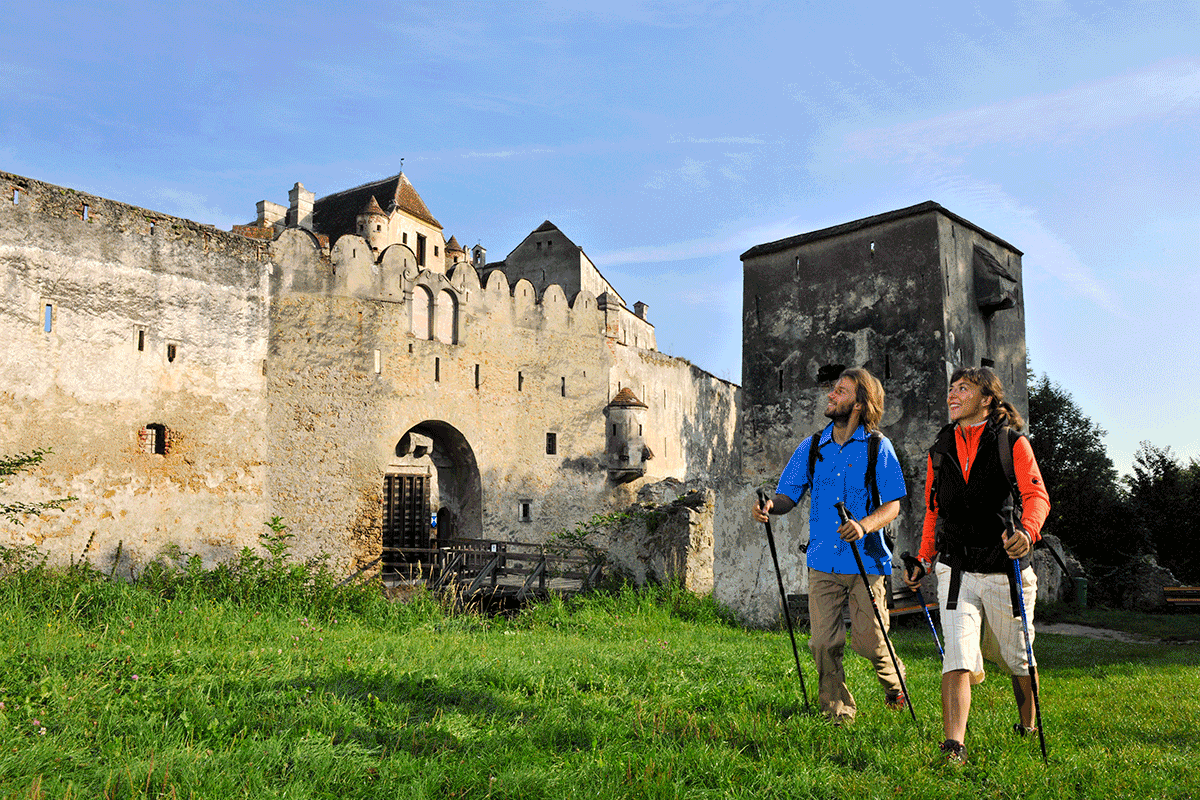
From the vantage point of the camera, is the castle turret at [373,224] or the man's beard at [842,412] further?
the castle turret at [373,224]

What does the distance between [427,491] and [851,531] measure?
58.6 feet

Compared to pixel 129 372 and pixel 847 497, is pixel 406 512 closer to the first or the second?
pixel 129 372

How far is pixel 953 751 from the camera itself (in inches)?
139

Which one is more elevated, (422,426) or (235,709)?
(422,426)

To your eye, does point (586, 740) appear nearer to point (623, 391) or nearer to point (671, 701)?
point (671, 701)

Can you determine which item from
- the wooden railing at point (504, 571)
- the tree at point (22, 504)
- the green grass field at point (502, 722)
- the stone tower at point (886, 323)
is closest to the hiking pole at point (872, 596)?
the green grass field at point (502, 722)

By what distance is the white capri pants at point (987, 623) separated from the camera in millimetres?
3787

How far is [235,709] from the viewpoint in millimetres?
4230

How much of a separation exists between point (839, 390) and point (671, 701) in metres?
2.04

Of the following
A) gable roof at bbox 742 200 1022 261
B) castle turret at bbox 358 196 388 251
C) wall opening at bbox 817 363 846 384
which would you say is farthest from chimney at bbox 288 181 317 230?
wall opening at bbox 817 363 846 384

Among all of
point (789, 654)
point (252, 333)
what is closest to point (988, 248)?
point (789, 654)

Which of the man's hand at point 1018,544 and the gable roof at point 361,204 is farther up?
the gable roof at point 361,204

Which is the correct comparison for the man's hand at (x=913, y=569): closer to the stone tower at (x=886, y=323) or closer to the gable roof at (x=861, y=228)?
the stone tower at (x=886, y=323)

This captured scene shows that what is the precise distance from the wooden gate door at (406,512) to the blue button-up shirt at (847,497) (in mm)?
16614
